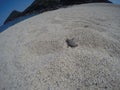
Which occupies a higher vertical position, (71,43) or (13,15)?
(71,43)

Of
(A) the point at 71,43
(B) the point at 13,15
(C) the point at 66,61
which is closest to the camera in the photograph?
(C) the point at 66,61

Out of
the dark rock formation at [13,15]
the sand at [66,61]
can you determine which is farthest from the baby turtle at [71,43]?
the dark rock formation at [13,15]

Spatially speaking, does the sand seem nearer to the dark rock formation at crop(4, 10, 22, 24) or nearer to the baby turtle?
the baby turtle

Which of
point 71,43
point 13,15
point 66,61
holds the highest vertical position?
point 71,43

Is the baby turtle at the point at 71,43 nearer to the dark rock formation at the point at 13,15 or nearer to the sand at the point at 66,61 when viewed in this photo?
the sand at the point at 66,61

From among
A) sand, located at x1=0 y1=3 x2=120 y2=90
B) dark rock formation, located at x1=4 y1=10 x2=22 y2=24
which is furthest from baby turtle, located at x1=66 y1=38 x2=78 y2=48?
dark rock formation, located at x1=4 y1=10 x2=22 y2=24

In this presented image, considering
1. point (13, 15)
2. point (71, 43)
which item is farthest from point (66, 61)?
point (13, 15)

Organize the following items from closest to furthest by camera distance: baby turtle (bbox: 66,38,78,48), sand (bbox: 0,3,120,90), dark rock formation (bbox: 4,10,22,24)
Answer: sand (bbox: 0,3,120,90) → baby turtle (bbox: 66,38,78,48) → dark rock formation (bbox: 4,10,22,24)

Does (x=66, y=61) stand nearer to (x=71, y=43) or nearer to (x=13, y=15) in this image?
(x=71, y=43)

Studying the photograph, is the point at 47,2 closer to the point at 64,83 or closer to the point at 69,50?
the point at 69,50
